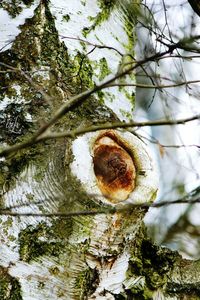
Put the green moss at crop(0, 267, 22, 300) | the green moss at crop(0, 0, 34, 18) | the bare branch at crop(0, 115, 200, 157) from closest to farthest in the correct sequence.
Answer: the bare branch at crop(0, 115, 200, 157)
the green moss at crop(0, 267, 22, 300)
the green moss at crop(0, 0, 34, 18)

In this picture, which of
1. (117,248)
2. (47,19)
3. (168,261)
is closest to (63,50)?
(47,19)

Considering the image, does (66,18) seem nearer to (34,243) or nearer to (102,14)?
(102,14)

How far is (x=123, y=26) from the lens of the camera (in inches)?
58.0

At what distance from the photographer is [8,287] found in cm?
102

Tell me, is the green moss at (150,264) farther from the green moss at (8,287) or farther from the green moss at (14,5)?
Answer: the green moss at (14,5)

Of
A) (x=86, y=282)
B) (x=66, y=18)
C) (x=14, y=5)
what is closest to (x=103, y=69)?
(x=66, y=18)

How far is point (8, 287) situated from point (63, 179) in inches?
9.0

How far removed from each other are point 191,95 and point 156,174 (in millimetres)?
475

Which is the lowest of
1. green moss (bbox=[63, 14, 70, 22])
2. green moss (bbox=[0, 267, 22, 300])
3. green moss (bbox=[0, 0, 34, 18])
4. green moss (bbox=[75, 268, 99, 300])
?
green moss (bbox=[0, 267, 22, 300])

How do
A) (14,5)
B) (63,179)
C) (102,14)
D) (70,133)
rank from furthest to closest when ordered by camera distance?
(102,14)
(14,5)
(63,179)
(70,133)

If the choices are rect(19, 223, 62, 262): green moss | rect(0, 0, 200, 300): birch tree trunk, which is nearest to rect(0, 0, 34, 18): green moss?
rect(0, 0, 200, 300): birch tree trunk

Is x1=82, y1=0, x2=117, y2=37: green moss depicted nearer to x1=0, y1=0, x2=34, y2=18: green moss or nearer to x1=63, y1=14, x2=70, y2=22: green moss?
x1=63, y1=14, x2=70, y2=22: green moss

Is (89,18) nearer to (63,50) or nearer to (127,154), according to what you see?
(63,50)

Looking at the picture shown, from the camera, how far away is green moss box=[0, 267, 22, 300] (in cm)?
101
